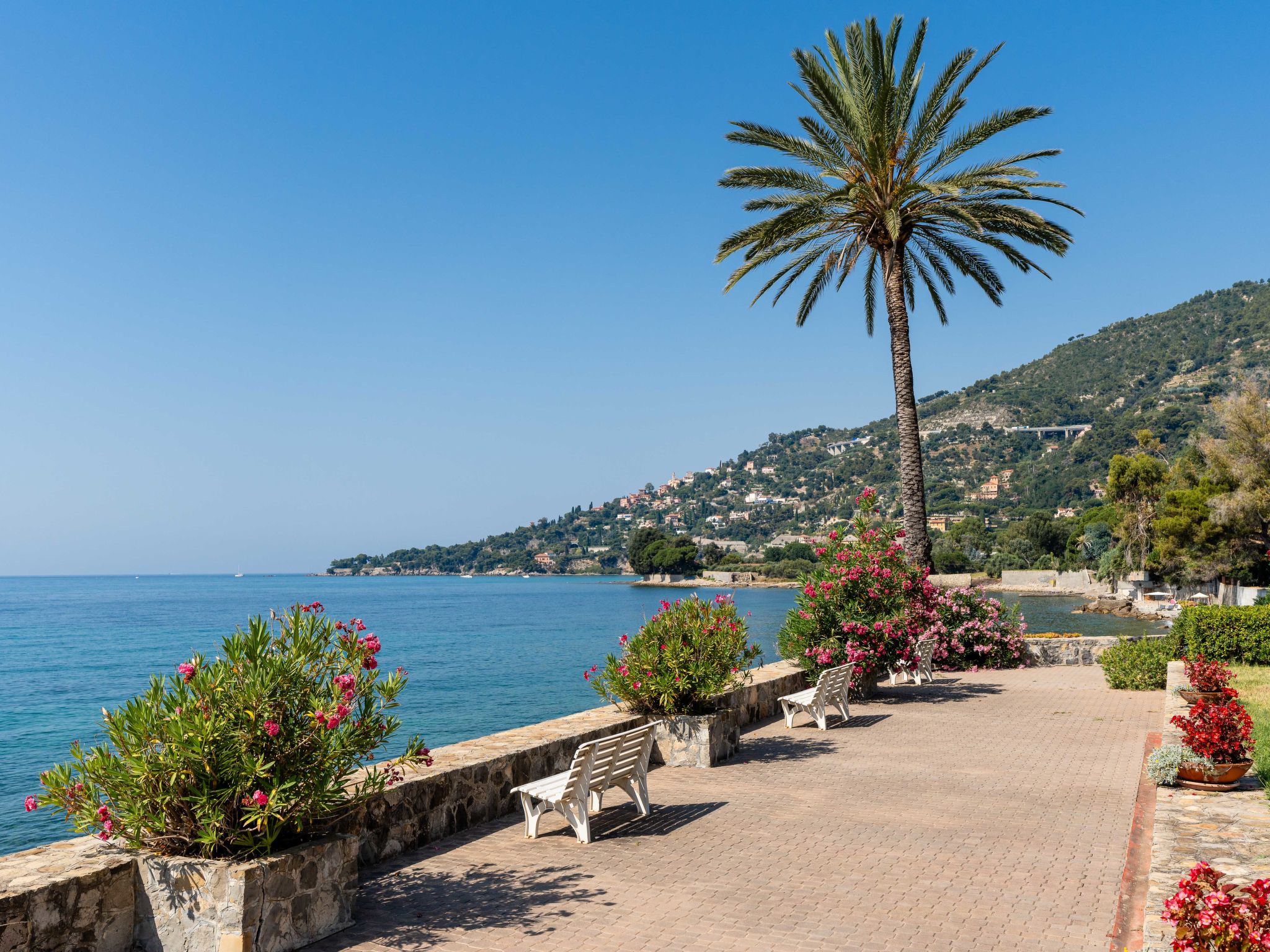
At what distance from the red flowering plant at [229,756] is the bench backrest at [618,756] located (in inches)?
85.1

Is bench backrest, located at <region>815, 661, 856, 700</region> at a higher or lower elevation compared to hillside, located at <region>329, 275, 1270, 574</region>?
lower

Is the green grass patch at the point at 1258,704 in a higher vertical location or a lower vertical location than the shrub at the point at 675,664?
lower

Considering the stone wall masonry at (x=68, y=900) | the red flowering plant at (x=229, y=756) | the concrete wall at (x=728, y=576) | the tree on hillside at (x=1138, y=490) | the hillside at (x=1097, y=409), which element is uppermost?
the hillside at (x=1097, y=409)

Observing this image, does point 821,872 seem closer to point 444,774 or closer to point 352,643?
point 444,774

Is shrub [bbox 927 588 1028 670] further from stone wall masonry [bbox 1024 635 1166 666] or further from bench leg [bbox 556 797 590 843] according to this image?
bench leg [bbox 556 797 590 843]

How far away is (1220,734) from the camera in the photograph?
7.42m

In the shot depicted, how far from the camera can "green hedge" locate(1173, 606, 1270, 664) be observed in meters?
16.5

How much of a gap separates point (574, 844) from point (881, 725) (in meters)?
6.78

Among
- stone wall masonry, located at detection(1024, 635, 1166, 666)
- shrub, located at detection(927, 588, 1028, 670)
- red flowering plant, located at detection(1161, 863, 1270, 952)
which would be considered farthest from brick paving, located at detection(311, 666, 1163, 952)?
stone wall masonry, located at detection(1024, 635, 1166, 666)

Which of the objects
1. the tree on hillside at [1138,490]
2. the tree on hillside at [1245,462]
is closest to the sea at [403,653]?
the tree on hillside at [1138,490]

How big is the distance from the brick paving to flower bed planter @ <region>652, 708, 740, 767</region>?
0.21m

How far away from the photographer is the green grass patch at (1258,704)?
807cm

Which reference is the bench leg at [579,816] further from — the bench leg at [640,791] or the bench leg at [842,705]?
the bench leg at [842,705]

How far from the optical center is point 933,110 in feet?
56.7
